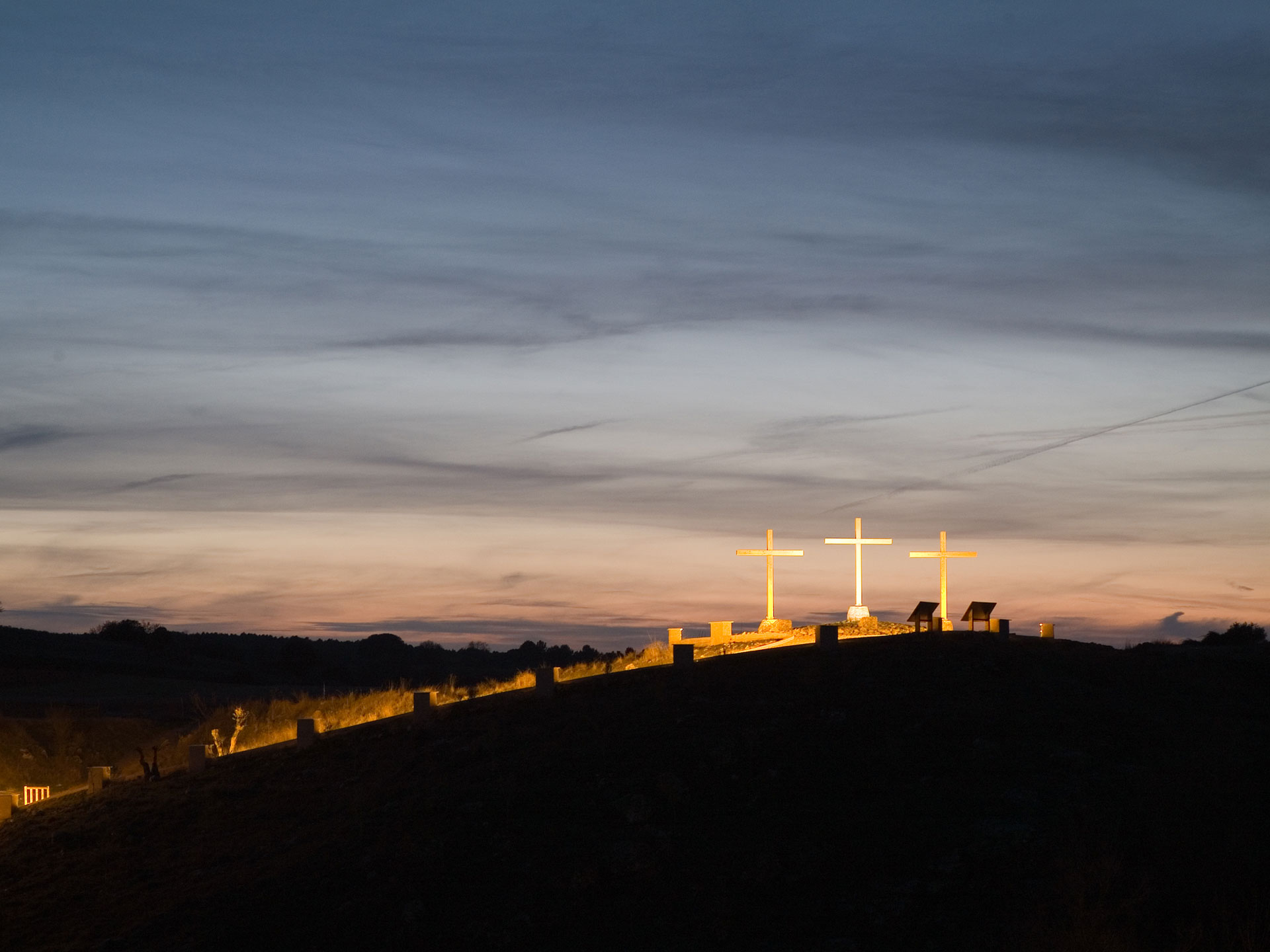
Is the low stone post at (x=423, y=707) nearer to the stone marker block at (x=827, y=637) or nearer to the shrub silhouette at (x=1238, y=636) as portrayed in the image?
the stone marker block at (x=827, y=637)

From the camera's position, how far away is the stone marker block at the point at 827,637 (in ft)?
112

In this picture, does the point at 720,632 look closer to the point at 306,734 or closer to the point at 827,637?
the point at 827,637

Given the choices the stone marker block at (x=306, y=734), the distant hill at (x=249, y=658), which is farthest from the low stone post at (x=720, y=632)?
the distant hill at (x=249, y=658)

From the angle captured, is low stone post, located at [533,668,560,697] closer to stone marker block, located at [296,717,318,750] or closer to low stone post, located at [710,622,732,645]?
stone marker block, located at [296,717,318,750]

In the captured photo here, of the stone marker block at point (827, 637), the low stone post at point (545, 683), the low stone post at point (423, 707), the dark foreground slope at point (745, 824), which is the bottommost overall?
the dark foreground slope at point (745, 824)

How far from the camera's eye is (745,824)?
2408 cm

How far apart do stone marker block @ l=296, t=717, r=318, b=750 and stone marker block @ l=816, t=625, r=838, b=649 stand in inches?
554

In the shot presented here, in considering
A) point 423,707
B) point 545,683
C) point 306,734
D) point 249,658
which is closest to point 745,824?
point 545,683

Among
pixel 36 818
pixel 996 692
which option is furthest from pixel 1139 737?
pixel 36 818

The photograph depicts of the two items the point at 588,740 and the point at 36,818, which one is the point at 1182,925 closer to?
the point at 588,740

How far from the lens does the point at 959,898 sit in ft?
68.9

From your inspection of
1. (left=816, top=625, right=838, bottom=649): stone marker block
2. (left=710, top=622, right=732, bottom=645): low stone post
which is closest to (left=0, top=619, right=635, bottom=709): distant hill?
(left=710, top=622, right=732, bottom=645): low stone post

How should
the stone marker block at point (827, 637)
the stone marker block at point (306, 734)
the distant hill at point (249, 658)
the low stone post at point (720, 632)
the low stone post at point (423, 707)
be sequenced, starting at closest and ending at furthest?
the low stone post at point (423, 707), the stone marker block at point (827, 637), the stone marker block at point (306, 734), the low stone post at point (720, 632), the distant hill at point (249, 658)

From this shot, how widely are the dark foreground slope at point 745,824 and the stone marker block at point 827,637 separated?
708 millimetres
